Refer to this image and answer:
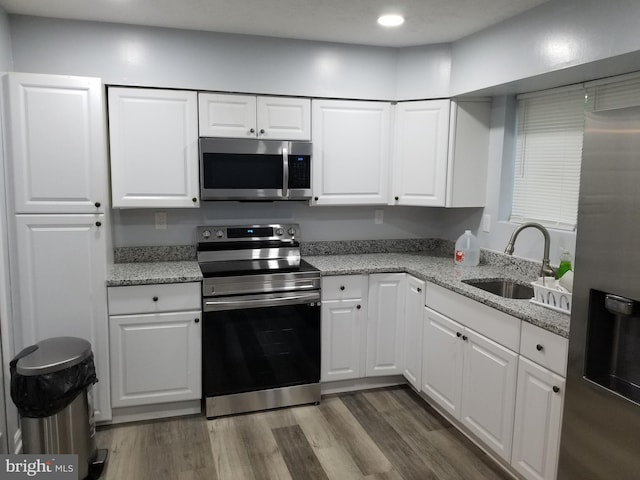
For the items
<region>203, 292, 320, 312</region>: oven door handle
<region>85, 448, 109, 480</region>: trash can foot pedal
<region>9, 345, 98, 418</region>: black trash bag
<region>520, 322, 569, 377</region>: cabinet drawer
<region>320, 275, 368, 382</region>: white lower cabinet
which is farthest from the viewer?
<region>320, 275, 368, 382</region>: white lower cabinet

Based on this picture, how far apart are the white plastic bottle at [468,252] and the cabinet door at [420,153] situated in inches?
11.7

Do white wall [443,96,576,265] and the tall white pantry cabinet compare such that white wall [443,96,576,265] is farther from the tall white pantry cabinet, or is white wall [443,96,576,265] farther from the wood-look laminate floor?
the tall white pantry cabinet

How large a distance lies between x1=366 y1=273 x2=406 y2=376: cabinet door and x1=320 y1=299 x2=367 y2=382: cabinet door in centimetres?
8

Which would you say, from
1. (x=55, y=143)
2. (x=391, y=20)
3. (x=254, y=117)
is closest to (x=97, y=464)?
(x=55, y=143)

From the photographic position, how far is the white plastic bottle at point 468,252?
3.28 metres

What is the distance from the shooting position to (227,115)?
3062 millimetres

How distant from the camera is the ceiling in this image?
2.47 metres

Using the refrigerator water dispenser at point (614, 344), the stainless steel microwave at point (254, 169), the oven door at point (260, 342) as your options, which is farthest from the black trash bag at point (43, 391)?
→ the refrigerator water dispenser at point (614, 344)

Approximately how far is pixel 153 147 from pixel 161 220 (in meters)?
0.52

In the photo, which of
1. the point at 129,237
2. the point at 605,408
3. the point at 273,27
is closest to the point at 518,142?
the point at 273,27

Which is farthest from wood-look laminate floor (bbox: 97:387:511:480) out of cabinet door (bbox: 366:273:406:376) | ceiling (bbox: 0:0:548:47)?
ceiling (bbox: 0:0:548:47)

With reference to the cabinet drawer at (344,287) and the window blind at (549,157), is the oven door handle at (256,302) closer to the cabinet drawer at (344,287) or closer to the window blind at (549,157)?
the cabinet drawer at (344,287)

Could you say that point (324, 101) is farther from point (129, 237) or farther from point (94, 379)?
point (94, 379)

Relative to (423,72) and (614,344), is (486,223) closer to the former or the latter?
(423,72)
